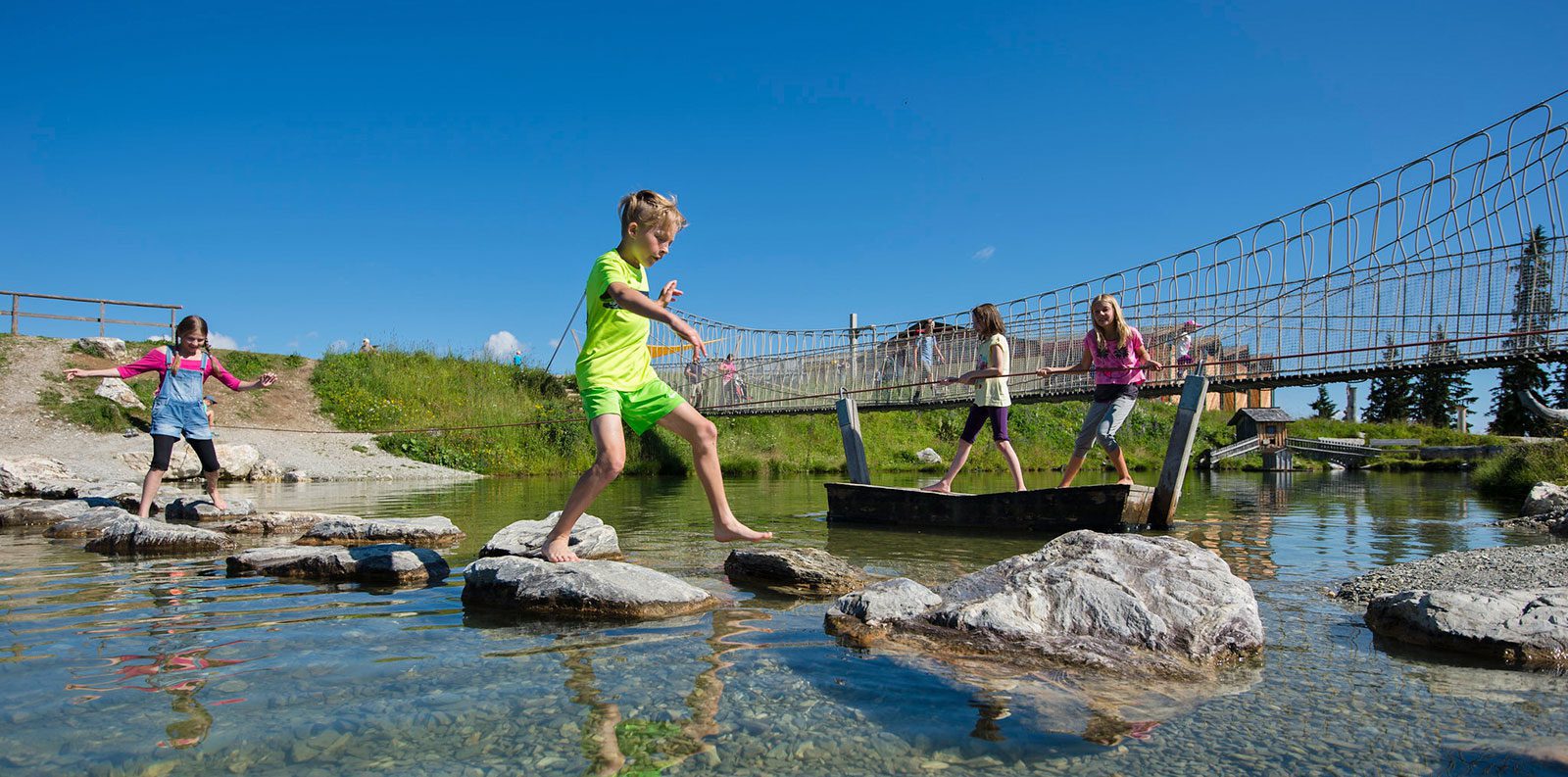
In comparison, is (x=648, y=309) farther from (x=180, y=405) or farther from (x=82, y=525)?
(x=82, y=525)

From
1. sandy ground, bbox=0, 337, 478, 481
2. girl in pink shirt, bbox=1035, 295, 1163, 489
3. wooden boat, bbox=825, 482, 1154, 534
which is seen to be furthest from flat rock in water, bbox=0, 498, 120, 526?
girl in pink shirt, bbox=1035, 295, 1163, 489

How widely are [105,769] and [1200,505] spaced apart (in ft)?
44.5

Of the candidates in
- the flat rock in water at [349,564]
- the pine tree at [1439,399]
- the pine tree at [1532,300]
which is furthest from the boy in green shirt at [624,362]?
the pine tree at [1439,399]

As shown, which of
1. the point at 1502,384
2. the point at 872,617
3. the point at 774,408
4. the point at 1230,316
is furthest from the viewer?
the point at 1502,384

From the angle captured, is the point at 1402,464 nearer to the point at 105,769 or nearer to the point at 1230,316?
the point at 1230,316

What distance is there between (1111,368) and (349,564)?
6.12m

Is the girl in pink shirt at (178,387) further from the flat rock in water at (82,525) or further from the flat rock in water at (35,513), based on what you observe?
the flat rock in water at (35,513)

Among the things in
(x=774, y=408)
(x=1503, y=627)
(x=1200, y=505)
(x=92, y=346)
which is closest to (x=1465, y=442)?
(x=1200, y=505)

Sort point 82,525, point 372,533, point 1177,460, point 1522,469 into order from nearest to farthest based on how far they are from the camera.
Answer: point 372,533, point 82,525, point 1177,460, point 1522,469

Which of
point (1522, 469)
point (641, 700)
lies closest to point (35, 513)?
point (641, 700)

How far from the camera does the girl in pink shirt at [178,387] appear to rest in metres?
7.29

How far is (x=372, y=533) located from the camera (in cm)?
650

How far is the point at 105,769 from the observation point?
79.6 inches

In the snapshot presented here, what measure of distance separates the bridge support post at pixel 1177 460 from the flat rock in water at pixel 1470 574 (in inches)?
102
